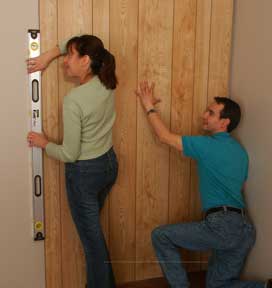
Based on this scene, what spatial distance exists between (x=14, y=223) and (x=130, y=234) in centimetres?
68

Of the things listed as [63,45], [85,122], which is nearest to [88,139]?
[85,122]

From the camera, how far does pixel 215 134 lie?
221 centimetres

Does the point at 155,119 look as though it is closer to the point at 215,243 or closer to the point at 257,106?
the point at 257,106

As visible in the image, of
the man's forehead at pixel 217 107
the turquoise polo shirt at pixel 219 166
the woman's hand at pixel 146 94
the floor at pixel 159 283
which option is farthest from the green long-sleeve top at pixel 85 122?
the floor at pixel 159 283

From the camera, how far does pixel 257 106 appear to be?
7.33 ft

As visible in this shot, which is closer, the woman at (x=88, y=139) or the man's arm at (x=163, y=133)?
the woman at (x=88, y=139)

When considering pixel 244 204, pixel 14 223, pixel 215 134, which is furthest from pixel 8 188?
pixel 244 204

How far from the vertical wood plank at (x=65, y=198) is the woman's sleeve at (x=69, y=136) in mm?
216

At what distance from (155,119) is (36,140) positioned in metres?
0.64

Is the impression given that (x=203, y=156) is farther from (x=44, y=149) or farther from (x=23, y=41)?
(x=23, y=41)

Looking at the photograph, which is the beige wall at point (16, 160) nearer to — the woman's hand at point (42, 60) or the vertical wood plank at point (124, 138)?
the woman's hand at point (42, 60)

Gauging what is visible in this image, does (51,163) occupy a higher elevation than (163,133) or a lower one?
lower

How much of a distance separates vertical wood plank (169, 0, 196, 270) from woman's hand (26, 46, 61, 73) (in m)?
0.68

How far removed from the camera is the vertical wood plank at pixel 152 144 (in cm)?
231
